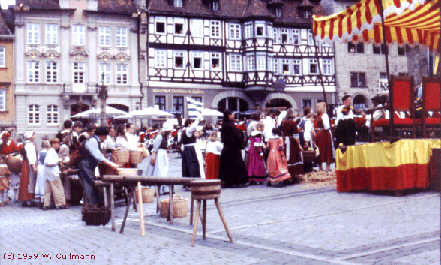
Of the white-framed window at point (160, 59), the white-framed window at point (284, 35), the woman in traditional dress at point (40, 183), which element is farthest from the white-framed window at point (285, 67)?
the woman in traditional dress at point (40, 183)

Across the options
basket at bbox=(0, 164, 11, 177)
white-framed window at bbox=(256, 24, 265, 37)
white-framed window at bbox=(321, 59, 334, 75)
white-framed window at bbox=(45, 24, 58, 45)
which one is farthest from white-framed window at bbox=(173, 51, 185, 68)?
basket at bbox=(0, 164, 11, 177)

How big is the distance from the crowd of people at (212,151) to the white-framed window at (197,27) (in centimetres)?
2764

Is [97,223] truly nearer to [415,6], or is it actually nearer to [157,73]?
[415,6]

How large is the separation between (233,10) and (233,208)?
35.6 m

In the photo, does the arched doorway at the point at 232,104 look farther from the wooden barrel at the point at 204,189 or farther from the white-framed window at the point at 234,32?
the wooden barrel at the point at 204,189

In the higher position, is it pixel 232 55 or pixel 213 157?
pixel 232 55

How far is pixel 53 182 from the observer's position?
12.7 metres

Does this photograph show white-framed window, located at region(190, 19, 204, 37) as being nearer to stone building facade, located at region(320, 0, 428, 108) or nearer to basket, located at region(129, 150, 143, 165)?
stone building facade, located at region(320, 0, 428, 108)

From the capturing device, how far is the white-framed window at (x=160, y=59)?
41575 mm

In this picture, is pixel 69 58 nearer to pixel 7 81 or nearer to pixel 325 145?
pixel 7 81

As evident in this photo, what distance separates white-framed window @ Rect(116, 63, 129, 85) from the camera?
41062mm

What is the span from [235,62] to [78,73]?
11.8 metres

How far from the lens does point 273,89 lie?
43938 millimetres

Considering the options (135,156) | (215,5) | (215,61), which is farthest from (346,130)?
(215,5)
